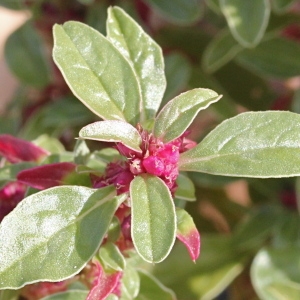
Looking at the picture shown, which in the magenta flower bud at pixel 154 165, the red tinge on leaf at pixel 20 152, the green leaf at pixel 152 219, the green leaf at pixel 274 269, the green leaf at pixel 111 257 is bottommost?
the green leaf at pixel 274 269

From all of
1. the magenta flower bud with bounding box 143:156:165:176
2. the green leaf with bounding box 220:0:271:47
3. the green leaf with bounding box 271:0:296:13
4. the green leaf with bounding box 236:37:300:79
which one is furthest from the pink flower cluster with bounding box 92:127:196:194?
the green leaf with bounding box 236:37:300:79

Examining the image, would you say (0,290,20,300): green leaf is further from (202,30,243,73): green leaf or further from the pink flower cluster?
(202,30,243,73): green leaf

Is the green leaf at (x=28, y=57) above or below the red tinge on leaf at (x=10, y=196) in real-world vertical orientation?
below

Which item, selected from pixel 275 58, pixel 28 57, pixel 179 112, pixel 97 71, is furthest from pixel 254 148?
pixel 28 57

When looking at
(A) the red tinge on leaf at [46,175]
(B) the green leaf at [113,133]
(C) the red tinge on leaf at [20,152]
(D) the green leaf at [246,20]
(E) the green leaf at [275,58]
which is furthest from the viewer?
(E) the green leaf at [275,58]

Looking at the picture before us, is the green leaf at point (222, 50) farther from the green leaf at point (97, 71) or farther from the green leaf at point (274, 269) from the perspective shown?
the green leaf at point (97, 71)

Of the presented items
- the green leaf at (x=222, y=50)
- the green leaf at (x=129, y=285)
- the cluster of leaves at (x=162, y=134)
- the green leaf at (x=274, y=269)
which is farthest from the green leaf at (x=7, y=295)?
the green leaf at (x=222, y=50)
